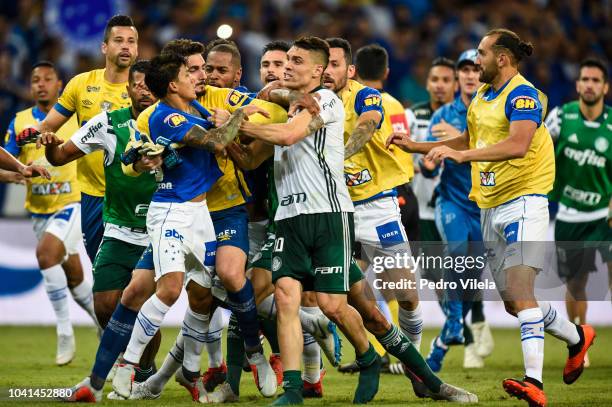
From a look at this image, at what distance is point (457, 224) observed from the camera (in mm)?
11297

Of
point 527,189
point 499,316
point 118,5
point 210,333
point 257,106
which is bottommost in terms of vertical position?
point 499,316

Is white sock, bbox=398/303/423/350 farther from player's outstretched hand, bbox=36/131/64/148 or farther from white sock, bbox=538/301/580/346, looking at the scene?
player's outstretched hand, bbox=36/131/64/148

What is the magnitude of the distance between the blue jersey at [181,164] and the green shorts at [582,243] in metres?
5.30

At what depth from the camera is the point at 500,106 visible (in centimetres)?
844

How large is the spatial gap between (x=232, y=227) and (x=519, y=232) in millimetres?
2184

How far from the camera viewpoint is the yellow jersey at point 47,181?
Answer: 38.9 ft

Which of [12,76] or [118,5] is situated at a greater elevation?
[118,5]

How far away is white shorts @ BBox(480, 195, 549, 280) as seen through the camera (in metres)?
8.30

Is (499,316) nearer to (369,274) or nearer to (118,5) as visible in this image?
(369,274)

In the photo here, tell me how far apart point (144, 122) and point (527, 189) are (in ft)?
9.78

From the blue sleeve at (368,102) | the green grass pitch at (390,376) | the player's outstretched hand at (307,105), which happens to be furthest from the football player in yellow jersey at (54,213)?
the player's outstretched hand at (307,105)

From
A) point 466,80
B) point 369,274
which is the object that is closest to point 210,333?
point 369,274

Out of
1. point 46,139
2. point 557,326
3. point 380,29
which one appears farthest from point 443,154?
point 380,29

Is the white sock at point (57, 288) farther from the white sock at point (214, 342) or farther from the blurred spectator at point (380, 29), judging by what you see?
the blurred spectator at point (380, 29)
